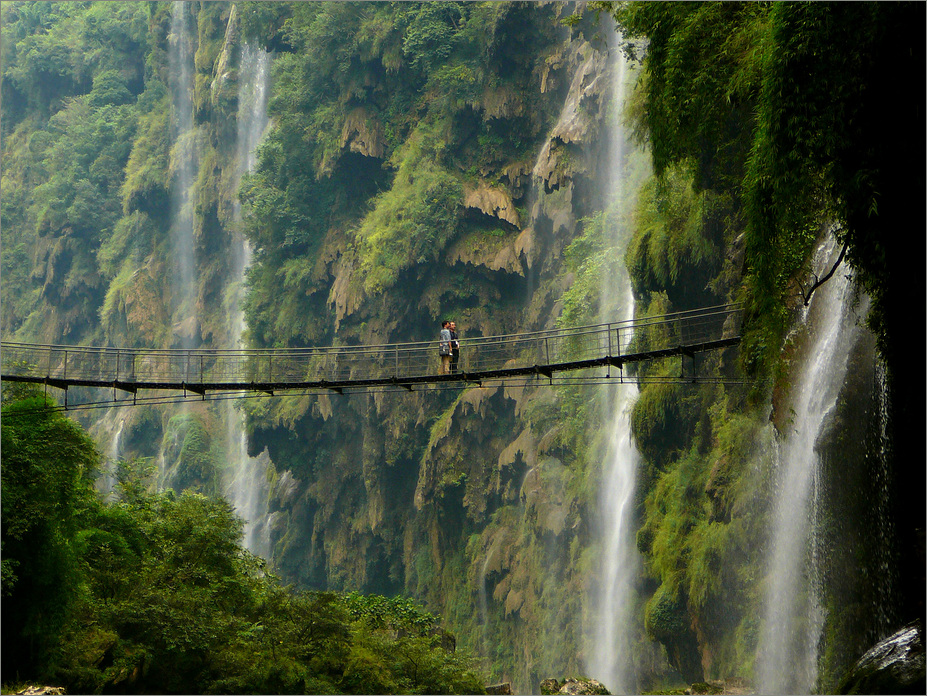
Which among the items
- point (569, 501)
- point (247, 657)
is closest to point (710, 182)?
point (247, 657)

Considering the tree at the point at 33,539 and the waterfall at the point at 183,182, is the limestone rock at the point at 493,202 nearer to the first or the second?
the tree at the point at 33,539

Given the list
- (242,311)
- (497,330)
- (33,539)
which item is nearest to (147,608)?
(33,539)

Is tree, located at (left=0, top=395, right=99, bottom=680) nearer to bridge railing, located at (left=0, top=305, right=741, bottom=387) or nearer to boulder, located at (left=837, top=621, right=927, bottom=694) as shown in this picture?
bridge railing, located at (left=0, top=305, right=741, bottom=387)

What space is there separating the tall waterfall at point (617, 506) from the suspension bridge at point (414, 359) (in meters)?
1.07

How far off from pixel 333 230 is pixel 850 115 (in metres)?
28.9

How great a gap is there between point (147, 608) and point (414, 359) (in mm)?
19698

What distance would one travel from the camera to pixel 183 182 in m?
53.2

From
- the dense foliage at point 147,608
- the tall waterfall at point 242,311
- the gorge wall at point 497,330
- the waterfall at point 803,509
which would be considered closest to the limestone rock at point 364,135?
the gorge wall at point 497,330

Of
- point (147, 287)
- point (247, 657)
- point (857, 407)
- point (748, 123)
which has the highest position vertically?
point (147, 287)

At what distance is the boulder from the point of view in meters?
9.37

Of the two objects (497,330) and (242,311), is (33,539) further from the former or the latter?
(242,311)

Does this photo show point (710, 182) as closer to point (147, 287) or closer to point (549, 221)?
point (549, 221)

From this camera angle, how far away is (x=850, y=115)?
10.1 meters

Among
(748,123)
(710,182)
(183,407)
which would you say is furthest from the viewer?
(183,407)
